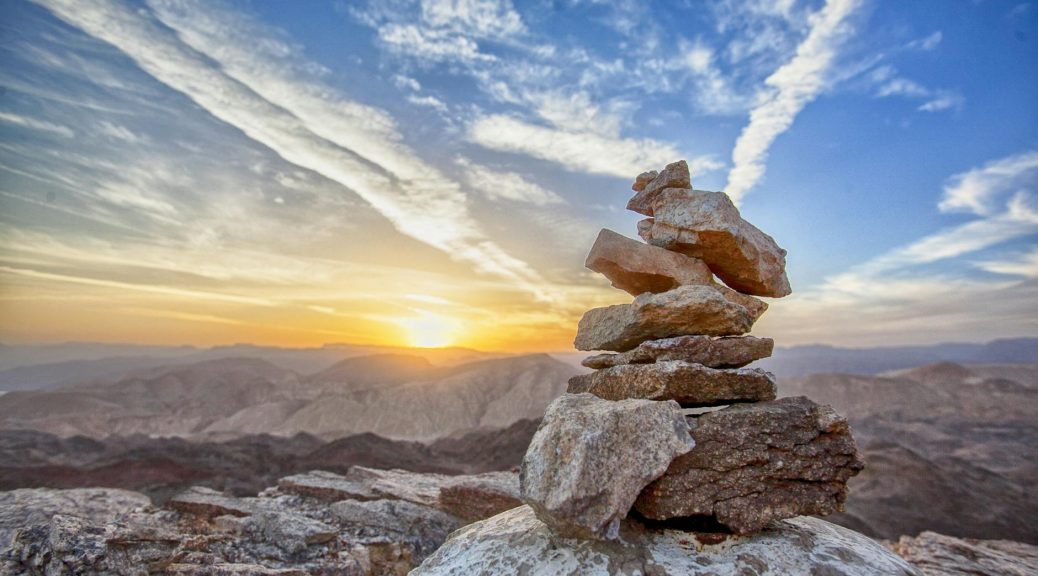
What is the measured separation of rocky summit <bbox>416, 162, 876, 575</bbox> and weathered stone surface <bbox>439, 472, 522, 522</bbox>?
7.43 meters

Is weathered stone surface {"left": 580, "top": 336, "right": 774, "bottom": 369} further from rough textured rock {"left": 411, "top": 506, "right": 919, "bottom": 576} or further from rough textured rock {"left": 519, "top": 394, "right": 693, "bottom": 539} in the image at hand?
rough textured rock {"left": 411, "top": 506, "right": 919, "bottom": 576}

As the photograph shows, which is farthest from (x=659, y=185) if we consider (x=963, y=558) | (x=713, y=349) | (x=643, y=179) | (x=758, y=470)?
(x=963, y=558)

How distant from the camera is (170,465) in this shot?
29.3 m

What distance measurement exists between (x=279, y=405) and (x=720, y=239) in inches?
2973

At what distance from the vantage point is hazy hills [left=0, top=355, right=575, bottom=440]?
2398 inches

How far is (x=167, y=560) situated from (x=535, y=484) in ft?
28.9

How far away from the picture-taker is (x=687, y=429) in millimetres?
5215

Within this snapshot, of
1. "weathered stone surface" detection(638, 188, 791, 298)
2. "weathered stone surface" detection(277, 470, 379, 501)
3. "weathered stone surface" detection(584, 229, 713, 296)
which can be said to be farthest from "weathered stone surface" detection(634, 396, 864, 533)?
"weathered stone surface" detection(277, 470, 379, 501)

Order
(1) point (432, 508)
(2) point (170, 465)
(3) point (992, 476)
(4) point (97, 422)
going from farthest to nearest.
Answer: (4) point (97, 422) < (3) point (992, 476) < (2) point (170, 465) < (1) point (432, 508)

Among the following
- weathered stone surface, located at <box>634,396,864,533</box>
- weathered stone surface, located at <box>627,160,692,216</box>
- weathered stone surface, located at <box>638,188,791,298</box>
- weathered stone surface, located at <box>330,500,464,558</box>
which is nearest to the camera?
weathered stone surface, located at <box>634,396,864,533</box>

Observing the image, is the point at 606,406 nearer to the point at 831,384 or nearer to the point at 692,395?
the point at 692,395

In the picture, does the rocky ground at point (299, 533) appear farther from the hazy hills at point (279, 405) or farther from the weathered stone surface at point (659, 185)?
the hazy hills at point (279, 405)

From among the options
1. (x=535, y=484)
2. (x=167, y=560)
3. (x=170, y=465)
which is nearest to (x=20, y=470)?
(x=170, y=465)

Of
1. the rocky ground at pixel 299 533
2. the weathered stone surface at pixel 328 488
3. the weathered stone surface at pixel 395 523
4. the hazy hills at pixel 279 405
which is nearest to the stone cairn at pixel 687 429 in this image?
the rocky ground at pixel 299 533
